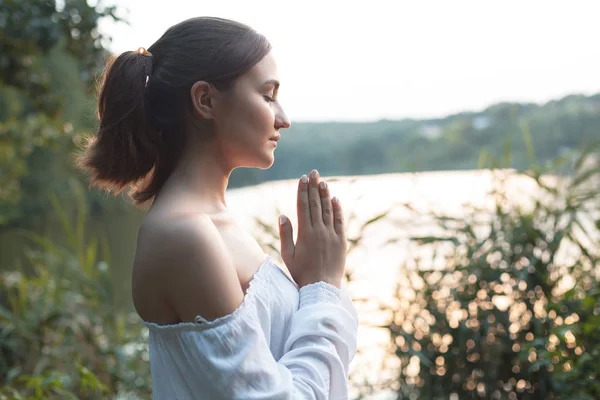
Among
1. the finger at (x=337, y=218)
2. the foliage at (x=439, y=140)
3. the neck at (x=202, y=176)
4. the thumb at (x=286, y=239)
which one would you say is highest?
the neck at (x=202, y=176)

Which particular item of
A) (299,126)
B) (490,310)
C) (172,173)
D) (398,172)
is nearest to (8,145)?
(299,126)

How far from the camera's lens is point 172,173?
47.2 inches

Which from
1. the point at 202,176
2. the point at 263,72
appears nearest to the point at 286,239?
the point at 202,176

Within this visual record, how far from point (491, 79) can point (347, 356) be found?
3.87 m

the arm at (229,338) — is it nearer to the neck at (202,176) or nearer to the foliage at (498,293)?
the neck at (202,176)

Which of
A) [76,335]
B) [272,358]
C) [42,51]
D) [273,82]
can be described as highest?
[273,82]

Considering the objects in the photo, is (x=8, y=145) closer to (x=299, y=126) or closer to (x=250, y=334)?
(x=299, y=126)

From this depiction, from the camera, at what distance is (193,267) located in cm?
103

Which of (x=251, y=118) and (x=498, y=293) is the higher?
(x=251, y=118)

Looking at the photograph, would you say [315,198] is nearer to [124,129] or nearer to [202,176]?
[202,176]

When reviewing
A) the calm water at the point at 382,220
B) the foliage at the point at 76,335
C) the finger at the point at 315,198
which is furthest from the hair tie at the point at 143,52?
the foliage at the point at 76,335

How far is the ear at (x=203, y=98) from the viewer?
1.16 m

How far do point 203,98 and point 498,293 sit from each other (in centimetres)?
182

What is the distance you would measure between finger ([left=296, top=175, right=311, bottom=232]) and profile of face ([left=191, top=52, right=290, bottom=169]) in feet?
0.21
